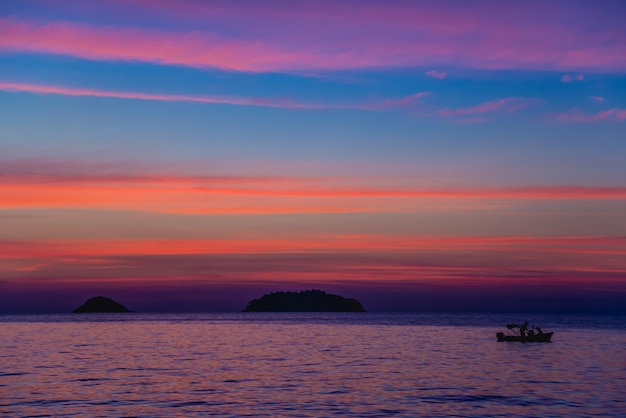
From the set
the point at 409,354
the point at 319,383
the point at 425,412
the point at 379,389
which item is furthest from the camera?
the point at 409,354

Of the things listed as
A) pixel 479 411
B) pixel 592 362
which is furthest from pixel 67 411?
pixel 592 362

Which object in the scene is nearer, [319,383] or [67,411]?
[67,411]

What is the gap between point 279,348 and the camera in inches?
3625

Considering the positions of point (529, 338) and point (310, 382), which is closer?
point (310, 382)

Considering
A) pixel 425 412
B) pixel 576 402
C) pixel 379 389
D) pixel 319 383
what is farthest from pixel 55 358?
pixel 576 402

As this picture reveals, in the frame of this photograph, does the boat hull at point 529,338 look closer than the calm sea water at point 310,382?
No

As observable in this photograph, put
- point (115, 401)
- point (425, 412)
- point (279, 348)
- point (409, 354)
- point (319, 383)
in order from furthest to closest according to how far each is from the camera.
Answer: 1. point (279, 348)
2. point (409, 354)
3. point (319, 383)
4. point (115, 401)
5. point (425, 412)

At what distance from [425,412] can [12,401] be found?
90.6 feet

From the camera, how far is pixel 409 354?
8081 centimetres

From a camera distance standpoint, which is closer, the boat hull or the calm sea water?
the calm sea water

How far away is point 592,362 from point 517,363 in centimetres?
915

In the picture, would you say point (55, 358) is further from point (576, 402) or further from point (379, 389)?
point (576, 402)

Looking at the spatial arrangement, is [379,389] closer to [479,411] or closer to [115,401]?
[479,411]

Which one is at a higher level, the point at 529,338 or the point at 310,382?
the point at 529,338
